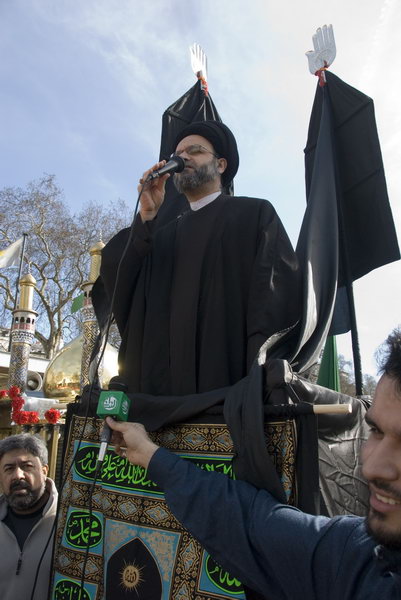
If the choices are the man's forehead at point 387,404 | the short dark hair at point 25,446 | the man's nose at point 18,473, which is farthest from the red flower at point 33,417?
the man's forehead at point 387,404

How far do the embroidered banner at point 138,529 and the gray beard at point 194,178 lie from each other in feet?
3.86

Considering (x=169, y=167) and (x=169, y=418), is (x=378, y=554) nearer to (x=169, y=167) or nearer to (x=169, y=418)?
(x=169, y=418)

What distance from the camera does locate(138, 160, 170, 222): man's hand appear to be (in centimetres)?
226

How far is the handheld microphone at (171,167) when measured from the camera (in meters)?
2.24

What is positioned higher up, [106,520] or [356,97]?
[356,97]

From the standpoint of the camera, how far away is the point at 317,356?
220cm

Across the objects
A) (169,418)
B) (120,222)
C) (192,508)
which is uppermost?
(120,222)

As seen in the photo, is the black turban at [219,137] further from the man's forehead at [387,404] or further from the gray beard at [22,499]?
the gray beard at [22,499]

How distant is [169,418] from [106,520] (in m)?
0.48

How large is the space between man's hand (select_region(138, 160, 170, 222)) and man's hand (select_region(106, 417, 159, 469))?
96 centimetres

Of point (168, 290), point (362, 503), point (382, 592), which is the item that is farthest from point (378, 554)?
point (168, 290)

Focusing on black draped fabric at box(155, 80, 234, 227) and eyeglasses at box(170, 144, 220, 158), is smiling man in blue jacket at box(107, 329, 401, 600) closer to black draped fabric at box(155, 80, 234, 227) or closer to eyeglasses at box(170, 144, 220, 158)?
eyeglasses at box(170, 144, 220, 158)

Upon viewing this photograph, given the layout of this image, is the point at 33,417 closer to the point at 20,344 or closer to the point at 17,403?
the point at 17,403

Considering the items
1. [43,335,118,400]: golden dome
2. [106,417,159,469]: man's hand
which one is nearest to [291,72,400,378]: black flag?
[106,417,159,469]: man's hand
